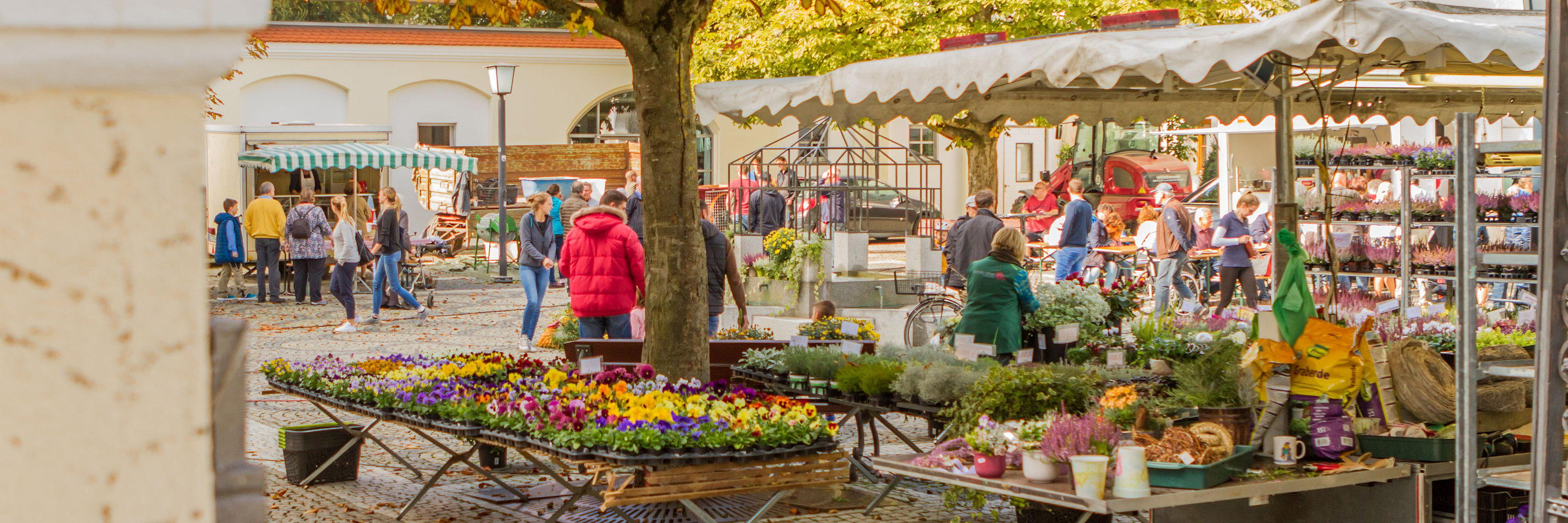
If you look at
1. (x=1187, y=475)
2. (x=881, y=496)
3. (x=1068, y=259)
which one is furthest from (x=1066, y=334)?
(x=1068, y=259)

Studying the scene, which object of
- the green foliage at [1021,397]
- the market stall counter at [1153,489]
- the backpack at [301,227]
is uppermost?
the backpack at [301,227]

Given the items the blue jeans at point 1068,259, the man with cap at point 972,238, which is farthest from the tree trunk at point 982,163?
the man with cap at point 972,238

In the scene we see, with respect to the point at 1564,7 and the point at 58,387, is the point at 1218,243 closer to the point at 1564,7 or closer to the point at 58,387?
the point at 1564,7

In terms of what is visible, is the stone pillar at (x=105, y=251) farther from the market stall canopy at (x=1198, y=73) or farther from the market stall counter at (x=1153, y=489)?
the market stall canopy at (x=1198, y=73)

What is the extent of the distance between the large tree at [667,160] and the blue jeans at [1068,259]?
8694 mm

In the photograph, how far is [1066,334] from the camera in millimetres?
7828

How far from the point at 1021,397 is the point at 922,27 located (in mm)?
17918

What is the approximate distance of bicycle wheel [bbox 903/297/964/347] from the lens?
1180cm

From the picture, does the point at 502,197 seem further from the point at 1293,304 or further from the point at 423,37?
the point at 1293,304

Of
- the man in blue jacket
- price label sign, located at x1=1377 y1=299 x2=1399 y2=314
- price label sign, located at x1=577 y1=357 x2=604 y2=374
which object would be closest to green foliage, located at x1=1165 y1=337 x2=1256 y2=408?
price label sign, located at x1=1377 y1=299 x2=1399 y2=314

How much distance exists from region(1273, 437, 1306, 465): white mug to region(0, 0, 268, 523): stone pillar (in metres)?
4.52

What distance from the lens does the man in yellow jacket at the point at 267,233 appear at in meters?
17.0

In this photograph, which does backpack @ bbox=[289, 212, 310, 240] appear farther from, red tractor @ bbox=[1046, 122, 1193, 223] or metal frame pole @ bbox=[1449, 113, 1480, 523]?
red tractor @ bbox=[1046, 122, 1193, 223]

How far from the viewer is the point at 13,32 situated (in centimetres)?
82
